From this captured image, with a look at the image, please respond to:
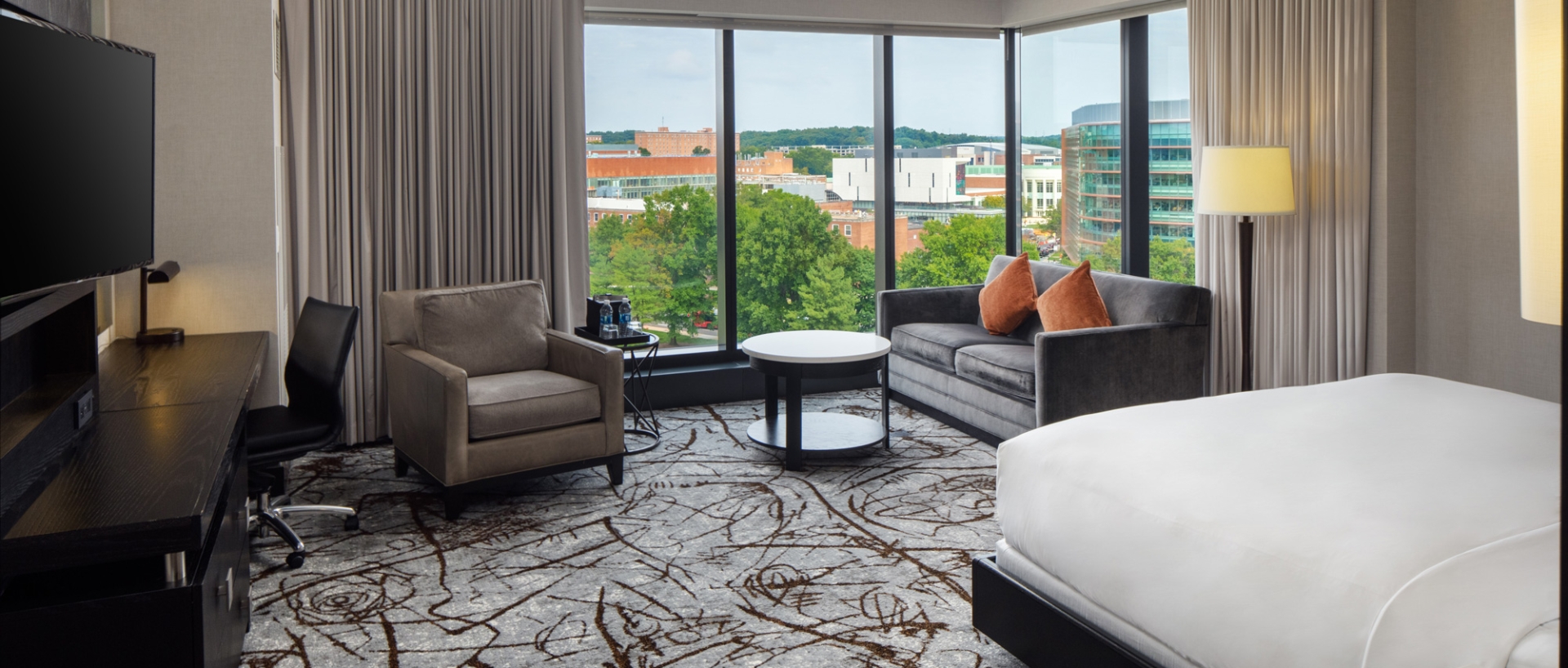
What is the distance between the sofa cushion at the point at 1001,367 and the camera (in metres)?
4.63

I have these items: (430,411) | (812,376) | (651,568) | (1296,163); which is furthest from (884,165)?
(651,568)

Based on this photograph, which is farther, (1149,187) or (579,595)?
(1149,187)

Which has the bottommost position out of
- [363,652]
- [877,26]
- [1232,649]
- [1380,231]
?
[363,652]

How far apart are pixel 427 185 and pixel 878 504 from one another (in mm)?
2762

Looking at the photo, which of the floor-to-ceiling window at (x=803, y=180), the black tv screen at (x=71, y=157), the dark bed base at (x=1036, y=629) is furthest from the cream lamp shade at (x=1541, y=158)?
the floor-to-ceiling window at (x=803, y=180)

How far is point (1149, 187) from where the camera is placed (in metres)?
5.80

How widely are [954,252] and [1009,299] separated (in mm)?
1168

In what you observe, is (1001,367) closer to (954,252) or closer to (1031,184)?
(954,252)

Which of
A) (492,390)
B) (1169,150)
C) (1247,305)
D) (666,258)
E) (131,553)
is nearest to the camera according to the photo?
(131,553)

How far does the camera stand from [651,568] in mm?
3471

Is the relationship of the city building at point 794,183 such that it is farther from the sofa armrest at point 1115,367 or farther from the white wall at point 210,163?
the white wall at point 210,163

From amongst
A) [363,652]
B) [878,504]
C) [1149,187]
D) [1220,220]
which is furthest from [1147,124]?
[363,652]

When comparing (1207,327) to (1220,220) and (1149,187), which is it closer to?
(1220,220)

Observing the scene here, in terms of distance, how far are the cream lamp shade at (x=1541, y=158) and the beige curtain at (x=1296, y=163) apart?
3.96 metres
